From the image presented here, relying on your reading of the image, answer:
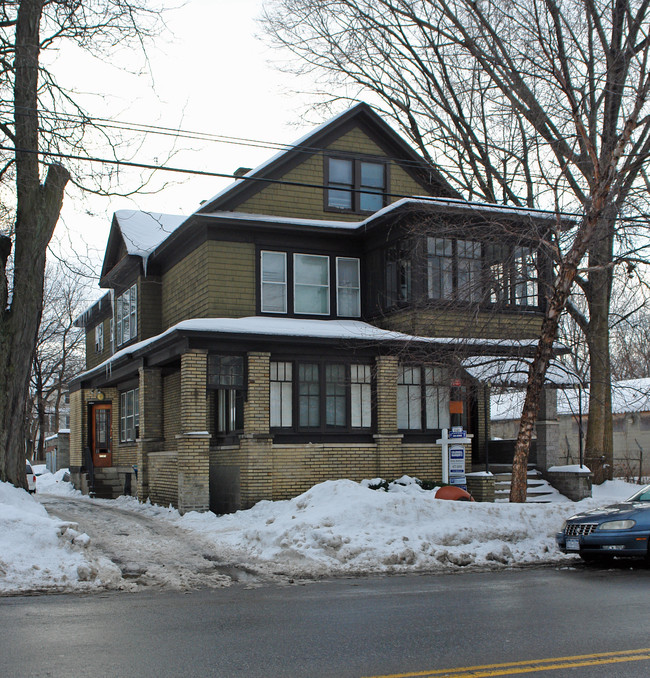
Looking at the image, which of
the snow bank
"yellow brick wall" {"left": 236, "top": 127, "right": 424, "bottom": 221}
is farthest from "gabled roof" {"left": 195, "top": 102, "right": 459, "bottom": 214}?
the snow bank

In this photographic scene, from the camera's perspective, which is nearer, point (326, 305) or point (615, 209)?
point (615, 209)

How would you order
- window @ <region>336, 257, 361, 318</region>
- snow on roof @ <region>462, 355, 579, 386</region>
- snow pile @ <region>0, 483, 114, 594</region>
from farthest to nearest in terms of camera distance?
window @ <region>336, 257, 361, 318</region> < snow on roof @ <region>462, 355, 579, 386</region> < snow pile @ <region>0, 483, 114, 594</region>

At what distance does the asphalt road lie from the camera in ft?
21.5

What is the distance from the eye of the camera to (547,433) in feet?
70.4

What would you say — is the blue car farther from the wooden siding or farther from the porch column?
the wooden siding

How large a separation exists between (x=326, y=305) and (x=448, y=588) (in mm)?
12306

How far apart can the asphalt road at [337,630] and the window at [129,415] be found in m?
15.0

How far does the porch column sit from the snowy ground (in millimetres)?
4800

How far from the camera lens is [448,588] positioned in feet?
34.9

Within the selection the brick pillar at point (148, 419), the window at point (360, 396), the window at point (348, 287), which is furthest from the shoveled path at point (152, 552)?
the window at point (348, 287)

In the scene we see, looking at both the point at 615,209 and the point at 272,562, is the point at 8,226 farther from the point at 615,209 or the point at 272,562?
the point at 615,209

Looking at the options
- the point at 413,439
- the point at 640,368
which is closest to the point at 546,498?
the point at 413,439

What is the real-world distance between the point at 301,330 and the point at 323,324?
145 centimetres

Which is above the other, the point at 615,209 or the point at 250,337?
the point at 615,209
